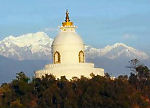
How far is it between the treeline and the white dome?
5.02 m

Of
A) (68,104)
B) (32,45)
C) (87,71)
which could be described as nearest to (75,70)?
(87,71)

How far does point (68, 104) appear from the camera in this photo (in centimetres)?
6588

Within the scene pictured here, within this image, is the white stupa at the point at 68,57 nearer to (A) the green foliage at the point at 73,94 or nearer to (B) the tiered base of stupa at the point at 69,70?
(B) the tiered base of stupa at the point at 69,70

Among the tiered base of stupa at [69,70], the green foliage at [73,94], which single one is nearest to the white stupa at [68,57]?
the tiered base of stupa at [69,70]

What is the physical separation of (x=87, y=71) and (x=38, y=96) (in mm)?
6244

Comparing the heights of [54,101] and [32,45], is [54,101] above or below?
below

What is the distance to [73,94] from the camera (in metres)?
66.8

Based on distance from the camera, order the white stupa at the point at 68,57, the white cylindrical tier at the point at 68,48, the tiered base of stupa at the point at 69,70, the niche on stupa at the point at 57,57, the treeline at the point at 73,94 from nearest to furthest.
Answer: the treeline at the point at 73,94, the tiered base of stupa at the point at 69,70, the white stupa at the point at 68,57, the white cylindrical tier at the point at 68,48, the niche on stupa at the point at 57,57

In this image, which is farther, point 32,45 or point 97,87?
point 32,45

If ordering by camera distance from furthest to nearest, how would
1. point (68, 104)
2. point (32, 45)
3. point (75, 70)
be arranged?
point (32, 45) → point (75, 70) → point (68, 104)

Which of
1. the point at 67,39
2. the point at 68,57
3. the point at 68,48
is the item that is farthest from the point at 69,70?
the point at 67,39

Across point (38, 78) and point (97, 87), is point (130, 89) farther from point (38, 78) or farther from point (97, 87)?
point (38, 78)

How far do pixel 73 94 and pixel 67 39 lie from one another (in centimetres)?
855

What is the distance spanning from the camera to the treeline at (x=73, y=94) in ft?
217
